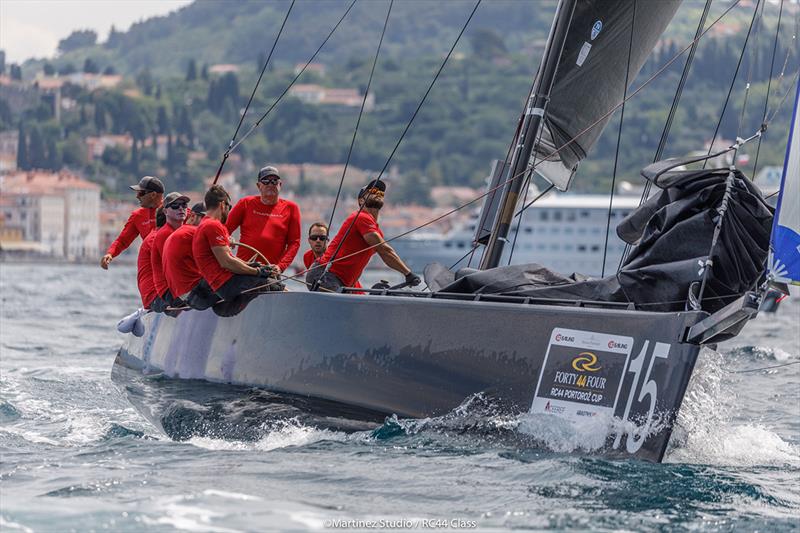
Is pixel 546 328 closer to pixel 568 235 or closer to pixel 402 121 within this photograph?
pixel 568 235

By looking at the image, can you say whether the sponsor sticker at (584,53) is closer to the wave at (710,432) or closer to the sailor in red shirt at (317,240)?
the sailor in red shirt at (317,240)

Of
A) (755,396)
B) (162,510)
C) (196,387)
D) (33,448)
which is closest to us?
(162,510)

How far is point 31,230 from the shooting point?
321 feet

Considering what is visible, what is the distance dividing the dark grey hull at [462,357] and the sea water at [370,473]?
0.33ft

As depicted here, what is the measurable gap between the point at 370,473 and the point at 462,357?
2.09ft

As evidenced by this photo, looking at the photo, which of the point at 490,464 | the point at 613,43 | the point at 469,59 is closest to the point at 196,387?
the point at 490,464

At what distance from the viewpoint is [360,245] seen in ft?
22.0

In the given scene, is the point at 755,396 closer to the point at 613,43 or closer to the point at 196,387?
the point at 613,43

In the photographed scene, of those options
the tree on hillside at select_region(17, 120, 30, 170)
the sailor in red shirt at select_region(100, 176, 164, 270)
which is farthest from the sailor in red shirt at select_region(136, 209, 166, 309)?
the tree on hillside at select_region(17, 120, 30, 170)

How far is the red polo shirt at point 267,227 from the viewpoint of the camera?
24.4 feet

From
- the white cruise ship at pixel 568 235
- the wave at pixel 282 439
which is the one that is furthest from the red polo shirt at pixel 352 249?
the white cruise ship at pixel 568 235

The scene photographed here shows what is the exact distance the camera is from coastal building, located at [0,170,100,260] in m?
97.9

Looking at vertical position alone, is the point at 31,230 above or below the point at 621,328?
below

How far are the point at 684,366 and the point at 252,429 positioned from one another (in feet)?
6.57
